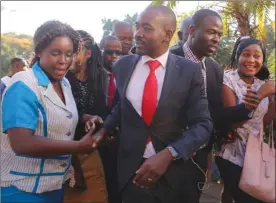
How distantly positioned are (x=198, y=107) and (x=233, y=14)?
4.98 metres

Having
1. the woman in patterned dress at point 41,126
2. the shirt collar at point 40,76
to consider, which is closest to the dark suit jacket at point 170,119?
the woman in patterned dress at point 41,126

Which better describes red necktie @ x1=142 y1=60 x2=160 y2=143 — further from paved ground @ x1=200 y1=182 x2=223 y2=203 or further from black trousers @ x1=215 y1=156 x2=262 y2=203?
paved ground @ x1=200 y1=182 x2=223 y2=203

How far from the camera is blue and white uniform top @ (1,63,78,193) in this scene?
199cm

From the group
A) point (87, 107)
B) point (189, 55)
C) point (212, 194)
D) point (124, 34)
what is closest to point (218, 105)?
point (189, 55)

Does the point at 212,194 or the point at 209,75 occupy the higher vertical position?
the point at 209,75

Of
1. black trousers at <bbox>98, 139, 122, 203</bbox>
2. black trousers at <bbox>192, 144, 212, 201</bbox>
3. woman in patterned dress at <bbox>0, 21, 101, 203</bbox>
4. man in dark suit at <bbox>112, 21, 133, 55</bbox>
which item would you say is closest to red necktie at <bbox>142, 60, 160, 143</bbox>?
woman in patterned dress at <bbox>0, 21, 101, 203</bbox>

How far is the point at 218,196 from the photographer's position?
639 centimetres

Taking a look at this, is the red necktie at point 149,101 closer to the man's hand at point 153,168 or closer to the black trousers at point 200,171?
the man's hand at point 153,168

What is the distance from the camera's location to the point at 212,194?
6504 millimetres

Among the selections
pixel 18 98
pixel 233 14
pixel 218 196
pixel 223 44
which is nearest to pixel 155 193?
pixel 18 98

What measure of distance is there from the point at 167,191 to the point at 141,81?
2.38 ft

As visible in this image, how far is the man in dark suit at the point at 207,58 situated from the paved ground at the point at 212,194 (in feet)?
10.9

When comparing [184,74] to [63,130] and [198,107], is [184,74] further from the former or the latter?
[63,130]

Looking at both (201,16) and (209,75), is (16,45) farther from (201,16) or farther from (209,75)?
(209,75)
